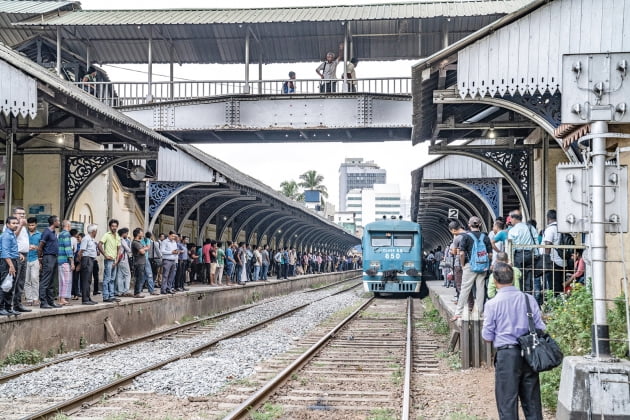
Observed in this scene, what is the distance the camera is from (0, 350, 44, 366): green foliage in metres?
9.92

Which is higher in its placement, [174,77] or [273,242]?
[174,77]

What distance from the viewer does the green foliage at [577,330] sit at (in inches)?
257

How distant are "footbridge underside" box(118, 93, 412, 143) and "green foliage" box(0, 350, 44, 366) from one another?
9.85m

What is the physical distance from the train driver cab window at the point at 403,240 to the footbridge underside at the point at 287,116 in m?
6.09

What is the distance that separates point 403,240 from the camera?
83.4ft

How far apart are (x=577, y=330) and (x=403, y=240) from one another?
18.3 meters

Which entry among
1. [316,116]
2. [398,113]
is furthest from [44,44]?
[398,113]

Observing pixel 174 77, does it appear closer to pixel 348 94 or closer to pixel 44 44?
pixel 44 44

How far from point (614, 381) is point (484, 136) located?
9202 millimetres

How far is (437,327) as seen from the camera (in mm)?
14711

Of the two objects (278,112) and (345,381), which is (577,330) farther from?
(278,112)

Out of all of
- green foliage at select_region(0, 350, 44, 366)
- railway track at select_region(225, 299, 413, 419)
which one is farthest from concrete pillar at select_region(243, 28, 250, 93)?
green foliage at select_region(0, 350, 44, 366)

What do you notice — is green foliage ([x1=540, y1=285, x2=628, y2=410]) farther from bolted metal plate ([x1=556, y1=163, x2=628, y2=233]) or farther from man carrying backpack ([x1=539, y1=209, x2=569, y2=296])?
man carrying backpack ([x1=539, y1=209, x2=569, y2=296])

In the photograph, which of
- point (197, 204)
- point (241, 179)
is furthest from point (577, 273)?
point (241, 179)
